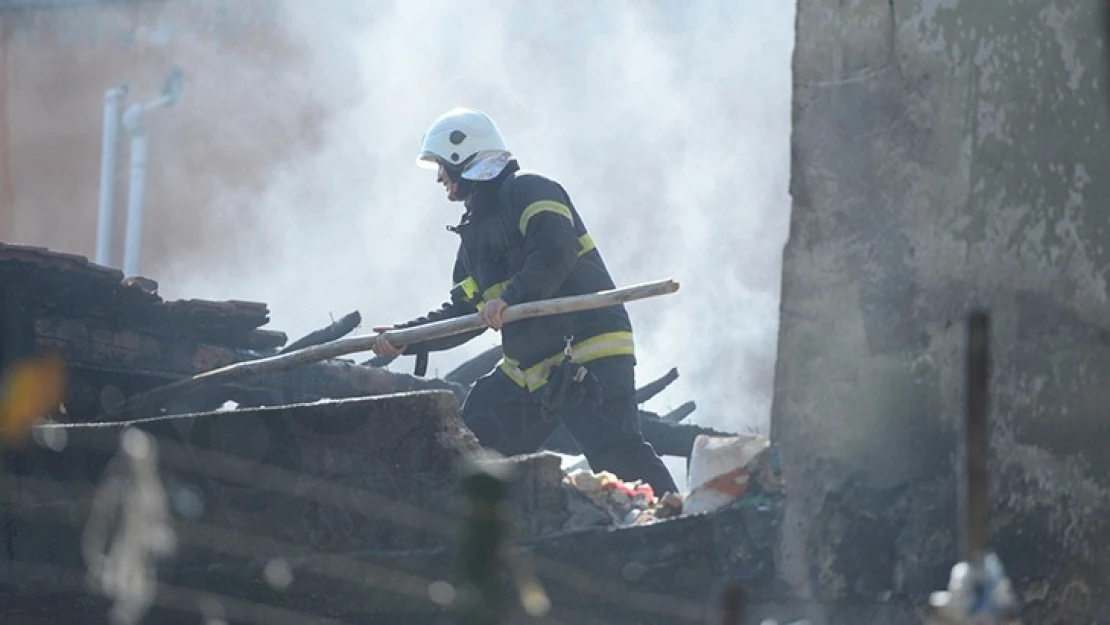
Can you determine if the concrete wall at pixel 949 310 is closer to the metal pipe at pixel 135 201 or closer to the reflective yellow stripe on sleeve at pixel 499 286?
the reflective yellow stripe on sleeve at pixel 499 286

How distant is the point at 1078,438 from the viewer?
497 centimetres

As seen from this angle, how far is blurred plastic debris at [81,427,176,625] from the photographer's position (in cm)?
575

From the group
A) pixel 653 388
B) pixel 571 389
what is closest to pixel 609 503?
pixel 571 389

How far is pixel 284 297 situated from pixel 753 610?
61.7 feet

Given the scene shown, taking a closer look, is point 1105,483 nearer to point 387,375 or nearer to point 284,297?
point 387,375

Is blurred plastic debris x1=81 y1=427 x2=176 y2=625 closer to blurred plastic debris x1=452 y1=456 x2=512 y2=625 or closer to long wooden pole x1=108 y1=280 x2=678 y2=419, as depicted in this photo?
long wooden pole x1=108 y1=280 x2=678 y2=419

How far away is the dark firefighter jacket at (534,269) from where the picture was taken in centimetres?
749

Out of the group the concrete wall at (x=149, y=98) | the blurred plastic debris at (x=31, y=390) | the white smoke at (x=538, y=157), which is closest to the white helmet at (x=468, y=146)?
the blurred plastic debris at (x=31, y=390)

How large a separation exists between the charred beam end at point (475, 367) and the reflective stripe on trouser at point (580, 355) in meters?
4.37

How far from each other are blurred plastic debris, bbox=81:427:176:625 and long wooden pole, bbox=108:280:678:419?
6.49ft

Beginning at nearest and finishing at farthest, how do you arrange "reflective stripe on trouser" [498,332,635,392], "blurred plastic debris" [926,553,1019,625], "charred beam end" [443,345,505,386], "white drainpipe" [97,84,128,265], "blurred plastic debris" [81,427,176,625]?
"blurred plastic debris" [926,553,1019,625] < "blurred plastic debris" [81,427,176,625] < "reflective stripe on trouser" [498,332,635,392] < "charred beam end" [443,345,505,386] < "white drainpipe" [97,84,128,265]

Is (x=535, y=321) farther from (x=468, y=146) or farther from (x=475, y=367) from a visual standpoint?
(x=475, y=367)

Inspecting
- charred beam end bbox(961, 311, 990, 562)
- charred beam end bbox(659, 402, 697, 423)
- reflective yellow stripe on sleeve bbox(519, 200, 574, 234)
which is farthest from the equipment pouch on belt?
charred beam end bbox(659, 402, 697, 423)

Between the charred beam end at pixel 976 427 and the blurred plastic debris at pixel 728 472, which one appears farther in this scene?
the blurred plastic debris at pixel 728 472
